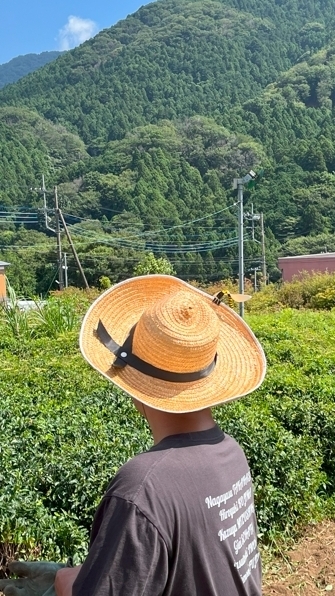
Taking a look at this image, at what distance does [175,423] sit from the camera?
4.80 ft

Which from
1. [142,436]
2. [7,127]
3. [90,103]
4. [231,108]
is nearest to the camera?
[142,436]

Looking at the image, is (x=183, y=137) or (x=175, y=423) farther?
(x=183, y=137)

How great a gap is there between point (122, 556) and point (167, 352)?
465mm

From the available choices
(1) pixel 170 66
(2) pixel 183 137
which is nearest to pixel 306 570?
(2) pixel 183 137

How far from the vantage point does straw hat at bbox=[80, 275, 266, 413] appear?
1471mm

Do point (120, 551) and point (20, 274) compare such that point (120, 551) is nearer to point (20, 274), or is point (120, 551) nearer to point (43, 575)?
point (43, 575)

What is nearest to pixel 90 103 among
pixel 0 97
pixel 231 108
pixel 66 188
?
pixel 0 97

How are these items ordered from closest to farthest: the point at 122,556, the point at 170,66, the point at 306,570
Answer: the point at 122,556
the point at 306,570
the point at 170,66

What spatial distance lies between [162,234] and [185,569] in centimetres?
5305

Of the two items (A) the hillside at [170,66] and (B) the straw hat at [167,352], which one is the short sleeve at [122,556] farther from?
(A) the hillside at [170,66]

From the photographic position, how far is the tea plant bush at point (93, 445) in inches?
109

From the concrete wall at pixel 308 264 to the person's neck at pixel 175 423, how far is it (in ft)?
104

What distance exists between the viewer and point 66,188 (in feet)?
201

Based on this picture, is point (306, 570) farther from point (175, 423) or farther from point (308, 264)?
point (308, 264)
